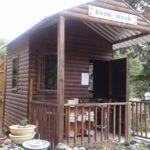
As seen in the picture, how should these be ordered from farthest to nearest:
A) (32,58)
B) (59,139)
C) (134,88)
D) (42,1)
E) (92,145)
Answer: (42,1)
(134,88)
(32,58)
(92,145)
(59,139)

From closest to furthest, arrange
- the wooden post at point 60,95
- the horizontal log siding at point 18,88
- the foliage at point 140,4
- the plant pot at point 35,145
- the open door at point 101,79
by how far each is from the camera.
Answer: the plant pot at point 35,145, the wooden post at point 60,95, the horizontal log siding at point 18,88, the open door at point 101,79, the foliage at point 140,4

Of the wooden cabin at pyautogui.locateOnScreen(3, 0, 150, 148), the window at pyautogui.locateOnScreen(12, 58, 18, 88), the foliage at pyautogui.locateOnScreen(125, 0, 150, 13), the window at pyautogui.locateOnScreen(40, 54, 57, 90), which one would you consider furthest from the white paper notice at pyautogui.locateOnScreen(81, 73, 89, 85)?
the foliage at pyautogui.locateOnScreen(125, 0, 150, 13)

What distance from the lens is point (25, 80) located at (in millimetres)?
8422

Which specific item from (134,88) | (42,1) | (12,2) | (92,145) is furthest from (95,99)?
(12,2)

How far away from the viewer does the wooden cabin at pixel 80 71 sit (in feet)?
22.2

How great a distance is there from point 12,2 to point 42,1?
553 cm

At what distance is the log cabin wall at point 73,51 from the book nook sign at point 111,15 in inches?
82.9

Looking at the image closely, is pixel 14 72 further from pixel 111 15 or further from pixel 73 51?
pixel 111 15

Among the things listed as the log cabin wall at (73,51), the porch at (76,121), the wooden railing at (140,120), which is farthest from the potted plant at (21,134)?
the wooden railing at (140,120)

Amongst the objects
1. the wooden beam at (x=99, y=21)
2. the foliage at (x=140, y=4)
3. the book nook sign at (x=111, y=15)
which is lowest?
the wooden beam at (x=99, y=21)

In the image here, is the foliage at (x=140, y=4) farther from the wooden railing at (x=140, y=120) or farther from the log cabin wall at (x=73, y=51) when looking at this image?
the wooden railing at (x=140, y=120)

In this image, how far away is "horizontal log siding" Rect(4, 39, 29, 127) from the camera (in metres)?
8.40

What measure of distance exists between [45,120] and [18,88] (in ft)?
8.80

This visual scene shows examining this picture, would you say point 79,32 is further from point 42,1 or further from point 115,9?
point 42,1
